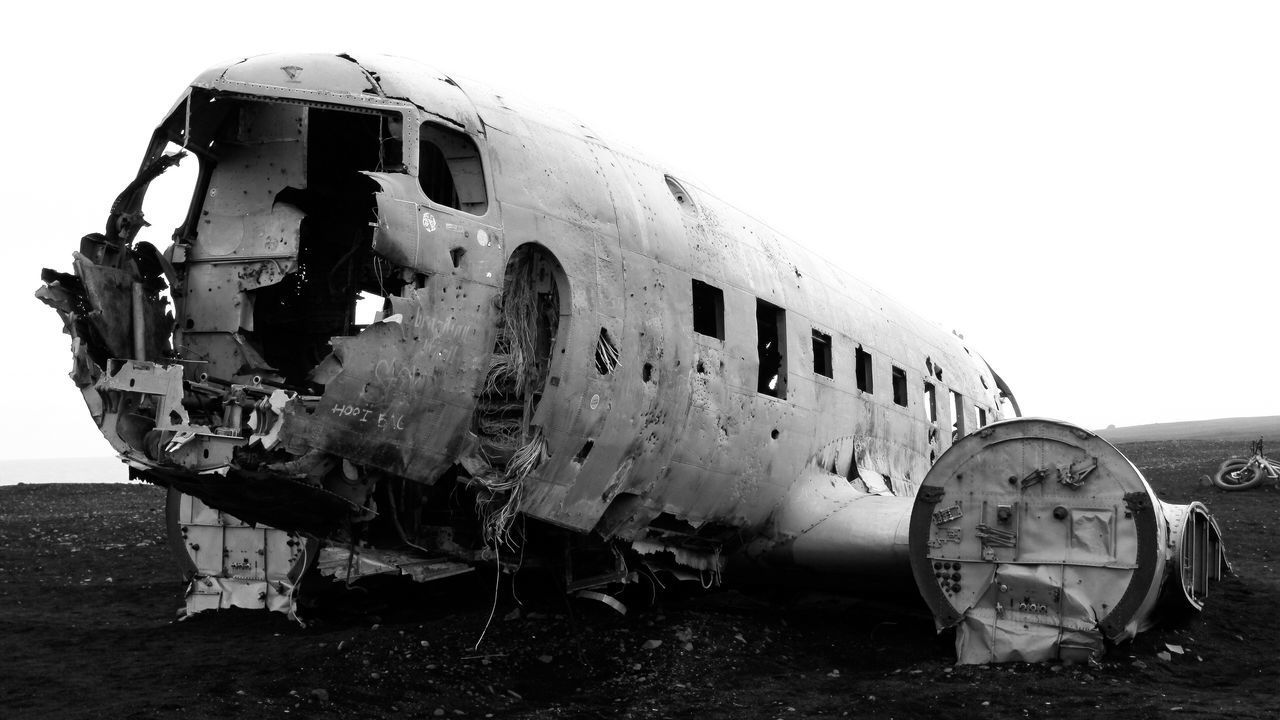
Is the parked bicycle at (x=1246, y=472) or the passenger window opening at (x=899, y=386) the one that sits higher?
the passenger window opening at (x=899, y=386)

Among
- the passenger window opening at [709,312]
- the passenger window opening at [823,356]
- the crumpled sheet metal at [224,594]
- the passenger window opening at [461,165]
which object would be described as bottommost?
the crumpled sheet metal at [224,594]

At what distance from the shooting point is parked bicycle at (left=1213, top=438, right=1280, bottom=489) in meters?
27.1

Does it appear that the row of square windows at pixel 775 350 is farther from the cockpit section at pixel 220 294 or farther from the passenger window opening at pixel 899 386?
the cockpit section at pixel 220 294

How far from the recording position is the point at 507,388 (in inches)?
372

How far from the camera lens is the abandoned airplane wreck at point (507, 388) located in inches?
336

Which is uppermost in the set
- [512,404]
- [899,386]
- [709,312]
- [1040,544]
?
[709,312]

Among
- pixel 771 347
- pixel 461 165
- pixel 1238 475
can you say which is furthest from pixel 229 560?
pixel 1238 475

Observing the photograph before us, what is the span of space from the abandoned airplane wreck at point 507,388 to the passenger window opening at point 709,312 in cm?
6

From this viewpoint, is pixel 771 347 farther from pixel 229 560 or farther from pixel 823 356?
pixel 229 560

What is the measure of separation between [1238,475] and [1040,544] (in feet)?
65.2

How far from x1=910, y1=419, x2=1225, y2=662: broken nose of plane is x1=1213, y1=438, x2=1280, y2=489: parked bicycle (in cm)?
1787

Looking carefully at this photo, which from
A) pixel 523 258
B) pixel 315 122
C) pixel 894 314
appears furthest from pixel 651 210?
pixel 894 314

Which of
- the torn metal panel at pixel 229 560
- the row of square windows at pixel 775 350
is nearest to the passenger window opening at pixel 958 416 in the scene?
the row of square windows at pixel 775 350

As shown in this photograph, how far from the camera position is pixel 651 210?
433 inches
